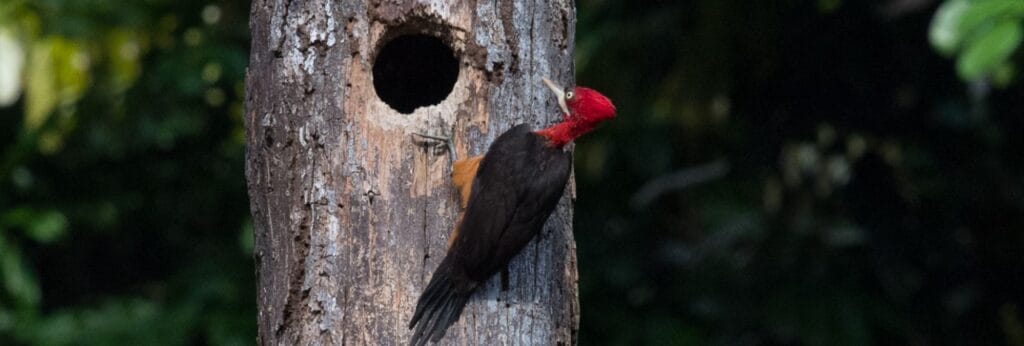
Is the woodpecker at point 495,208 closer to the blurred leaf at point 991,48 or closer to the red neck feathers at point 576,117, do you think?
the red neck feathers at point 576,117

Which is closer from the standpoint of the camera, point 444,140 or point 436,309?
point 436,309

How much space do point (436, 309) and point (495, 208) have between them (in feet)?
1.20

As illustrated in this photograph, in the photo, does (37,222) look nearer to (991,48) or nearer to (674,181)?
(674,181)

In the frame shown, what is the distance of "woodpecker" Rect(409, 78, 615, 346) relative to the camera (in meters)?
4.05

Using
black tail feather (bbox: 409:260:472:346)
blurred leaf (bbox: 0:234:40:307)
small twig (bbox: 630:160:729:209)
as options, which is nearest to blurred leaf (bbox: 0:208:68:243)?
blurred leaf (bbox: 0:234:40:307)

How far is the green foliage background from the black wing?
258 cm

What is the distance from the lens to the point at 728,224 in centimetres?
708

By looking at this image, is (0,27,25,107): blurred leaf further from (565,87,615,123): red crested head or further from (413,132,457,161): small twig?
(565,87,615,123): red crested head

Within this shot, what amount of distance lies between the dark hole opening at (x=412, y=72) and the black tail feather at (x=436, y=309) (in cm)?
113

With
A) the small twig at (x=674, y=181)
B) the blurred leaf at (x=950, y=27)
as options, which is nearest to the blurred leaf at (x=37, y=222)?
the small twig at (x=674, y=181)

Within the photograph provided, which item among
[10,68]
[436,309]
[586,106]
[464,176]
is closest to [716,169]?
[586,106]

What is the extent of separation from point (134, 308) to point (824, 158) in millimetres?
3432

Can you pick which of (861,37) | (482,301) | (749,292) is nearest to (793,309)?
(749,292)

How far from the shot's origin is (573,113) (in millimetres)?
4379
